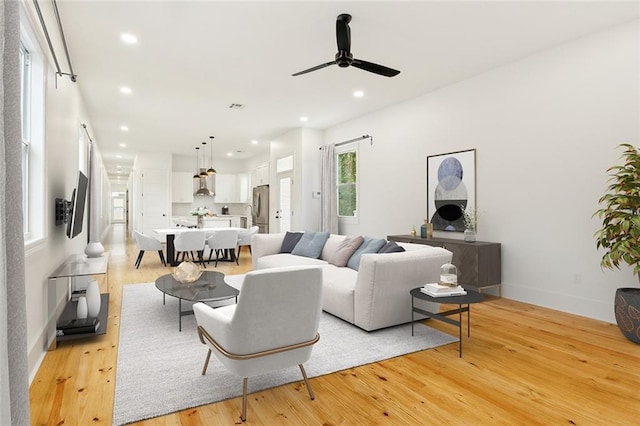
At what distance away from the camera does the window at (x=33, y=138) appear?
10.0ft

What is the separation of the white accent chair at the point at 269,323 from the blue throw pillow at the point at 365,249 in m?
1.97

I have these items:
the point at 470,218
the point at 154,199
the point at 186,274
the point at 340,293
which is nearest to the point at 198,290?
the point at 186,274

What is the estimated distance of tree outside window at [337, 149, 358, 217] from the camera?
24.4 ft

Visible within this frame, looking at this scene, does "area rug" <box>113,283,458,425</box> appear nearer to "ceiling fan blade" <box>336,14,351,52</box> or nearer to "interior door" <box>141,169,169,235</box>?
"ceiling fan blade" <box>336,14,351,52</box>

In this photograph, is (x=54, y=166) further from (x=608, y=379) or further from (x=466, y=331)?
(x=608, y=379)

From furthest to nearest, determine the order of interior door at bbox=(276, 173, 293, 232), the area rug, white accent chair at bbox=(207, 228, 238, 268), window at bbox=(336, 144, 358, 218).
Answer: interior door at bbox=(276, 173, 293, 232), window at bbox=(336, 144, 358, 218), white accent chair at bbox=(207, 228, 238, 268), the area rug

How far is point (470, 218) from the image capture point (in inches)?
199

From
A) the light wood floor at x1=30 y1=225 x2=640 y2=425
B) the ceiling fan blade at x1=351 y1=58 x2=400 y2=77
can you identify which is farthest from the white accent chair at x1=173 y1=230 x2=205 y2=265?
the ceiling fan blade at x1=351 y1=58 x2=400 y2=77

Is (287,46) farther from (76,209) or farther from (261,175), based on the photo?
(261,175)

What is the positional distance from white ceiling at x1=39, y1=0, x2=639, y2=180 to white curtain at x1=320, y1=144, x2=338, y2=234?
4.26 feet

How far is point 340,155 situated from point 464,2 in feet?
15.2

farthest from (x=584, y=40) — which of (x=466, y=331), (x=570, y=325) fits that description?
(x=466, y=331)

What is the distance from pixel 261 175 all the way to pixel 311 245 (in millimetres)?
6372

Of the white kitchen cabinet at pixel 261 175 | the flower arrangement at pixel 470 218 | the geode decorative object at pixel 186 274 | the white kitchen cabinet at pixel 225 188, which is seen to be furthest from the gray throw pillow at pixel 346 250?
the white kitchen cabinet at pixel 225 188
